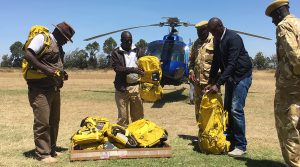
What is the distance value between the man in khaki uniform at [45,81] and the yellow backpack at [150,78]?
183cm

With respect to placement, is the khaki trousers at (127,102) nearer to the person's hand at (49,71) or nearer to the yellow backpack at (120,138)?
the yellow backpack at (120,138)

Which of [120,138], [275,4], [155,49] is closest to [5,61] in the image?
[155,49]

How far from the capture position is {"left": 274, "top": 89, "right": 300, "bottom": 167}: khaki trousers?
190 inches

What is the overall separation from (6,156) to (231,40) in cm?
397

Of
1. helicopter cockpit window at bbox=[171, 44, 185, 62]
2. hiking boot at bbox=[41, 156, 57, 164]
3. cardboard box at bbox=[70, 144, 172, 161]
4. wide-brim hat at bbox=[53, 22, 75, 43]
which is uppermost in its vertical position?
wide-brim hat at bbox=[53, 22, 75, 43]

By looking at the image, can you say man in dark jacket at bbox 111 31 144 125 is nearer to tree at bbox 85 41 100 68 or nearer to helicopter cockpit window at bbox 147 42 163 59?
helicopter cockpit window at bbox 147 42 163 59

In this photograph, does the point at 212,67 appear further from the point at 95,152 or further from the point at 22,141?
the point at 22,141

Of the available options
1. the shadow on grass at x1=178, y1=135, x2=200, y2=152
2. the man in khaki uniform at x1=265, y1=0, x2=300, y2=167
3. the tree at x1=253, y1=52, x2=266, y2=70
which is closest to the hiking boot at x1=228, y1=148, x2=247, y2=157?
the shadow on grass at x1=178, y1=135, x2=200, y2=152

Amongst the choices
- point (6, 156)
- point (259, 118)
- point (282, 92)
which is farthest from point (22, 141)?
point (259, 118)

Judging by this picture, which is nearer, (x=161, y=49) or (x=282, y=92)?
(x=282, y=92)

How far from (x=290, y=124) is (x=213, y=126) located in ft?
5.17

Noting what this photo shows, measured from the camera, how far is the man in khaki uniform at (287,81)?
4.66m

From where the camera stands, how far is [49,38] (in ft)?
18.7

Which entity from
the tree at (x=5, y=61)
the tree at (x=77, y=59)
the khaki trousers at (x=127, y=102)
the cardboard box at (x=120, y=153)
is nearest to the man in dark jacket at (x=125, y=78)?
the khaki trousers at (x=127, y=102)
